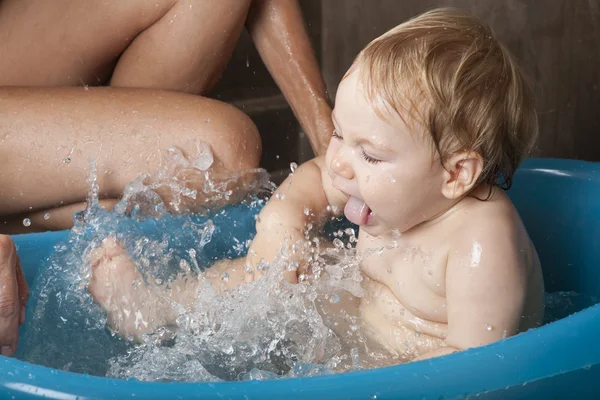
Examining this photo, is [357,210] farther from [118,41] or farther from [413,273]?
[118,41]

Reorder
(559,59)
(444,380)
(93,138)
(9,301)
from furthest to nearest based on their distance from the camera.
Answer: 1. (559,59)
2. (93,138)
3. (9,301)
4. (444,380)

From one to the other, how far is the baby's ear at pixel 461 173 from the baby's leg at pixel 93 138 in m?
Result: 0.41

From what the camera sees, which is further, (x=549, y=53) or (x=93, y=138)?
(x=549, y=53)

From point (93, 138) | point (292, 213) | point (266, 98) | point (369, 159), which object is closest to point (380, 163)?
point (369, 159)

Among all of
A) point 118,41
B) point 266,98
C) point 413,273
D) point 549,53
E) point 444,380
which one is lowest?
point 266,98

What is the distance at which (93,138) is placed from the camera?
1.33 meters

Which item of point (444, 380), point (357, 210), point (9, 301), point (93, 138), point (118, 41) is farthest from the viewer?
point (118, 41)

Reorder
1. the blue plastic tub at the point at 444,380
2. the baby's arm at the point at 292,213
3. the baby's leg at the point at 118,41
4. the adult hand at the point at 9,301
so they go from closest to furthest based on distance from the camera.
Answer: the blue plastic tub at the point at 444,380 < the adult hand at the point at 9,301 < the baby's arm at the point at 292,213 < the baby's leg at the point at 118,41

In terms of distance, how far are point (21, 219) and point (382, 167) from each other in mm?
671

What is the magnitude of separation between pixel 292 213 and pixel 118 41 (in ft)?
1.44

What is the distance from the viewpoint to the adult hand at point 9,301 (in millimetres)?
981

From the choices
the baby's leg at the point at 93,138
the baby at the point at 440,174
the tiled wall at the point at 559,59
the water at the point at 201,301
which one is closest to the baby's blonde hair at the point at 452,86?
the baby at the point at 440,174

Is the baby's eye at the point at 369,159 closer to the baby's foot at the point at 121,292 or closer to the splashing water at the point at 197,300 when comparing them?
the splashing water at the point at 197,300

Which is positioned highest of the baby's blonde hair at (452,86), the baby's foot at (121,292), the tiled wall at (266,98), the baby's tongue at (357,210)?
the baby's blonde hair at (452,86)
